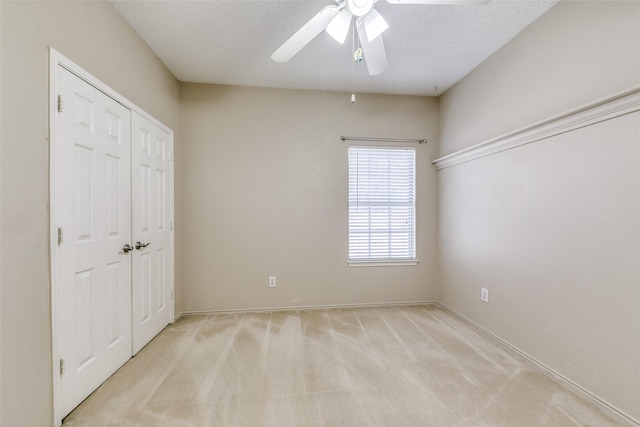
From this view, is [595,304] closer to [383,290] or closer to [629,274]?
[629,274]

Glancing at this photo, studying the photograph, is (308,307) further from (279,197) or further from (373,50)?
(373,50)

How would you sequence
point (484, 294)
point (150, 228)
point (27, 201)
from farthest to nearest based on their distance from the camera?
point (484, 294), point (150, 228), point (27, 201)

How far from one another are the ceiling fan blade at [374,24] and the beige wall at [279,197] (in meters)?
1.62

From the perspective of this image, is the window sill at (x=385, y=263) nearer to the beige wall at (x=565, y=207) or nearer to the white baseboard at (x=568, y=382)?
the beige wall at (x=565, y=207)

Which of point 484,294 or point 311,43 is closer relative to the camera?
point 311,43

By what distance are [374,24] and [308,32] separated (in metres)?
0.41

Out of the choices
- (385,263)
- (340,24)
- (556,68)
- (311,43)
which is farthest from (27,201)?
(556,68)

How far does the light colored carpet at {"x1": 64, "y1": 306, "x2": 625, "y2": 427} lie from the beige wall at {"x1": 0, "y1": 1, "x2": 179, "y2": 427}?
427 mm

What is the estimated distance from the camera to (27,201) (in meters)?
1.31

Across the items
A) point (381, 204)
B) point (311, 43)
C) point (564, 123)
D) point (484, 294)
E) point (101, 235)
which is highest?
point (311, 43)

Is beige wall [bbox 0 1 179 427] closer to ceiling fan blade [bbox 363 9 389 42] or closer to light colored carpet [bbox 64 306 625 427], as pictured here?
light colored carpet [bbox 64 306 625 427]

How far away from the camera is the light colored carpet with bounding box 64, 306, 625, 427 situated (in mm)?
1503

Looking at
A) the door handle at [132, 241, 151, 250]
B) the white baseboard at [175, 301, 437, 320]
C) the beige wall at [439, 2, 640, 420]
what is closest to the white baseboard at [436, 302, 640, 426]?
the beige wall at [439, 2, 640, 420]

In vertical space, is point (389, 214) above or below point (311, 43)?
below
